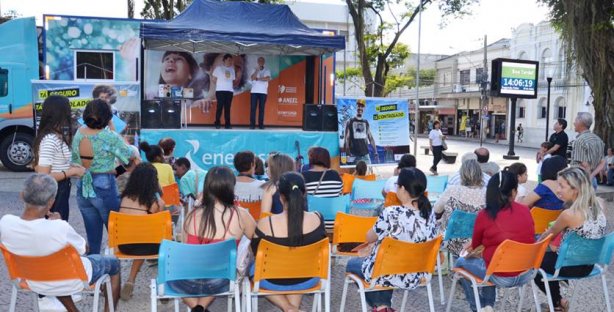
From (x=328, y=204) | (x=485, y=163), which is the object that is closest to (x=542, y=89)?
(x=485, y=163)

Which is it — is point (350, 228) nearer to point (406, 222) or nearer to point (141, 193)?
point (406, 222)

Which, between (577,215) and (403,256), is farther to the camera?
(577,215)

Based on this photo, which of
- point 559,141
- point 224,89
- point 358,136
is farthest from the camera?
point 224,89

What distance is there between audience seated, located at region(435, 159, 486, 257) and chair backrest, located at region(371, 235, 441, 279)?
101cm

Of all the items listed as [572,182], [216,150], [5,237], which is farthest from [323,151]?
[216,150]

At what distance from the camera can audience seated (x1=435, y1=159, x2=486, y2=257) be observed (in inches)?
174

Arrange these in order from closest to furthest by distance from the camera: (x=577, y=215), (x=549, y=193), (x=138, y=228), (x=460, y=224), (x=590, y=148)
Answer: (x=577, y=215), (x=138, y=228), (x=460, y=224), (x=549, y=193), (x=590, y=148)

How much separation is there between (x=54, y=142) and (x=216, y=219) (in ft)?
5.16

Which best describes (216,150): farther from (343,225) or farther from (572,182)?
(572,182)

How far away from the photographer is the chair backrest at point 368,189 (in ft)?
18.9

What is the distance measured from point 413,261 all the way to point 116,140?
2425mm

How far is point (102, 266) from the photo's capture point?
345cm

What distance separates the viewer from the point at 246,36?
9.59 metres

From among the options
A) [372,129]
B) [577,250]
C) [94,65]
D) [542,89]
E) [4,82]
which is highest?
[542,89]
